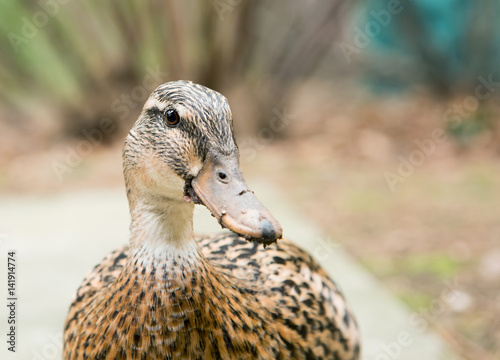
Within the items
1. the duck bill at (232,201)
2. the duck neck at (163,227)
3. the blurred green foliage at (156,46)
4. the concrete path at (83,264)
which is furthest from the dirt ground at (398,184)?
the duck bill at (232,201)

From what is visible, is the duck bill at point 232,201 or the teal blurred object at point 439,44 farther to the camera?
the teal blurred object at point 439,44

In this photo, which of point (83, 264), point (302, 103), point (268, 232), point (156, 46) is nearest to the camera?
point (268, 232)

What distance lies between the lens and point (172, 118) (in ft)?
6.00

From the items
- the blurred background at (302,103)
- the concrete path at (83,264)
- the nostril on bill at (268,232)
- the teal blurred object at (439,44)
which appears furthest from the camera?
the teal blurred object at (439,44)

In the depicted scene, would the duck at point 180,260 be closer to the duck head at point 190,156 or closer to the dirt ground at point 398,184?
the duck head at point 190,156

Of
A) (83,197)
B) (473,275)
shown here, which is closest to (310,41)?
(83,197)

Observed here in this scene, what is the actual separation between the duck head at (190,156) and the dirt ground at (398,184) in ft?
6.49

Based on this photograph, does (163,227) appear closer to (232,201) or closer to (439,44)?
(232,201)

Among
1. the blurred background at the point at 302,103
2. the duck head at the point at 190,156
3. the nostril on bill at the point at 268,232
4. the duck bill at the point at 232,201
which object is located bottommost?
the nostril on bill at the point at 268,232

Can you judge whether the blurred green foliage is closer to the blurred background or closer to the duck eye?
the blurred background

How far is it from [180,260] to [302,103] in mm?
6662

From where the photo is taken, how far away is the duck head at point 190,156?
167cm

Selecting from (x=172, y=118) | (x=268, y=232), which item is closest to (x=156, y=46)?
(x=172, y=118)

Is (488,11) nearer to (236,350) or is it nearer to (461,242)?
(461,242)
